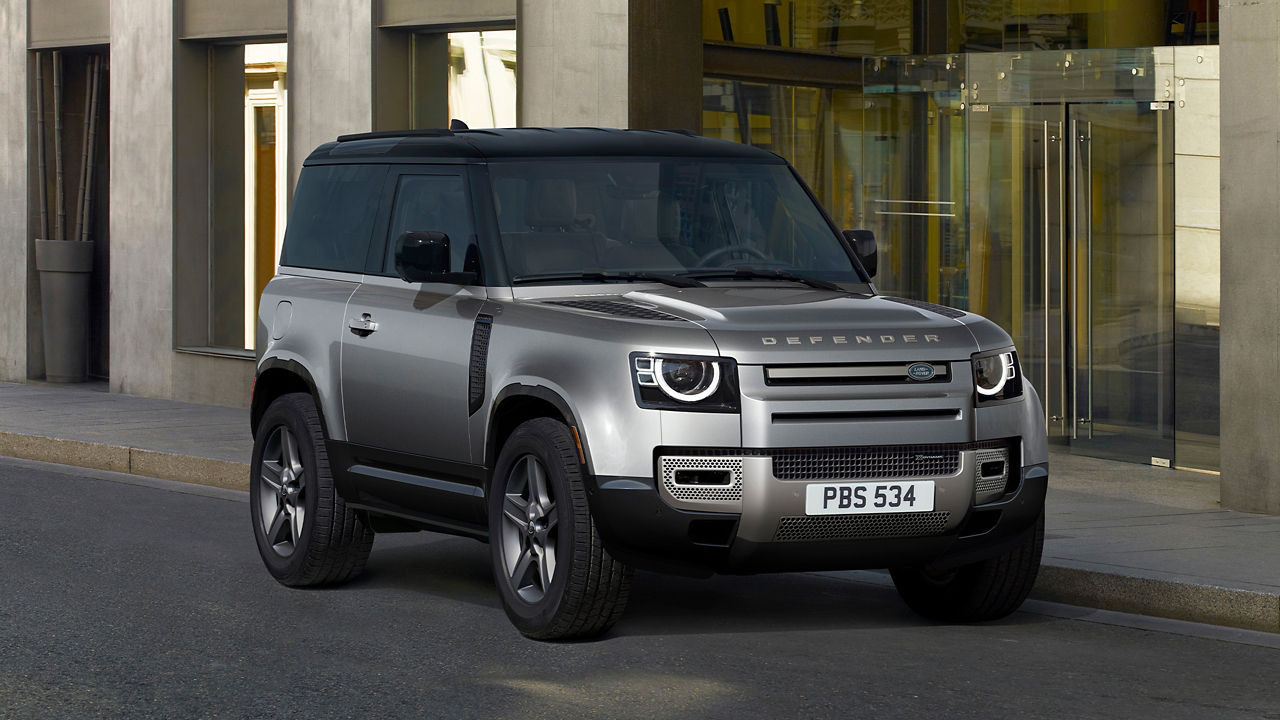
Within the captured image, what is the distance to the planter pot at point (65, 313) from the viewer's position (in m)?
19.4

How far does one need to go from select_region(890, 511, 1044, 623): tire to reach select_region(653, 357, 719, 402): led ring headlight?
136 centimetres

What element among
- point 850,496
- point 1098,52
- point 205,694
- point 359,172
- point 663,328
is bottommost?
point 205,694

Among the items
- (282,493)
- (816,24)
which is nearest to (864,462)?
(282,493)

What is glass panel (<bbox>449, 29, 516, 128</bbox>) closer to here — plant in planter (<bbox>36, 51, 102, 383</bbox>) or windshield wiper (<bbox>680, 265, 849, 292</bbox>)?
plant in planter (<bbox>36, 51, 102, 383</bbox>)

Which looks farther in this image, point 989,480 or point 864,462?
point 989,480

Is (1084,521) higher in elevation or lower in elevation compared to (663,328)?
lower

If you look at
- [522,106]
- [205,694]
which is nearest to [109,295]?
[522,106]

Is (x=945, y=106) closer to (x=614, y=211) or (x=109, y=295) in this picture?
(x=614, y=211)

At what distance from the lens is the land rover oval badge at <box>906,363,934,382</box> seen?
22.0ft

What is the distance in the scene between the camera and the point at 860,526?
6598mm

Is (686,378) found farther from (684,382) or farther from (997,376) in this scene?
(997,376)

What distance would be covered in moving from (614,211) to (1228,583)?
294cm

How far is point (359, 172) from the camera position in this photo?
8609 millimetres

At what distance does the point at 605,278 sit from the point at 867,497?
1548 millimetres
